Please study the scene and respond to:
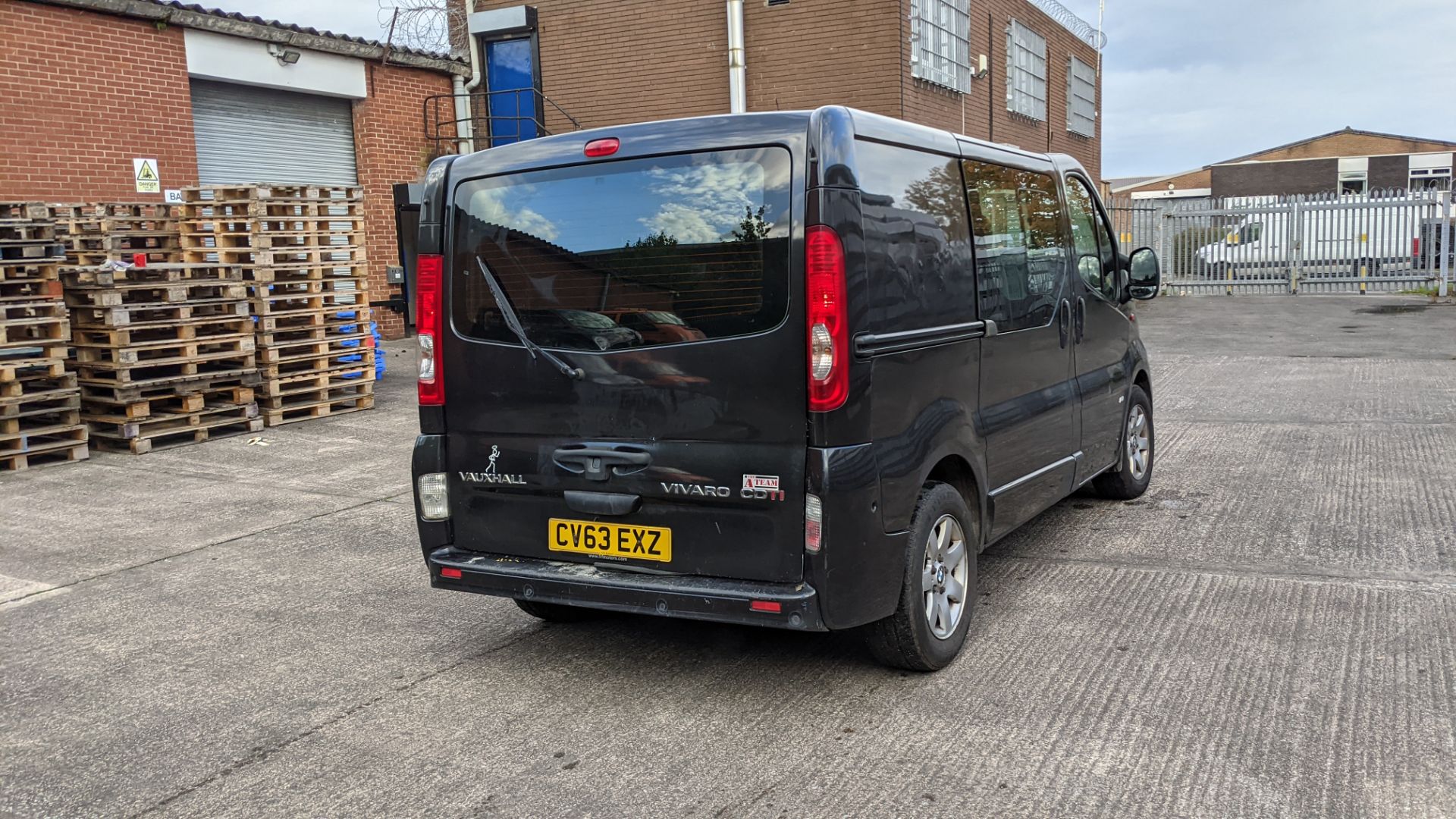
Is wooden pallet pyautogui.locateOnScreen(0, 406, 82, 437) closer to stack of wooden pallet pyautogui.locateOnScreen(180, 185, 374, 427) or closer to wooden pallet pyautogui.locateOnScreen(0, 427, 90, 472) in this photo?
wooden pallet pyautogui.locateOnScreen(0, 427, 90, 472)

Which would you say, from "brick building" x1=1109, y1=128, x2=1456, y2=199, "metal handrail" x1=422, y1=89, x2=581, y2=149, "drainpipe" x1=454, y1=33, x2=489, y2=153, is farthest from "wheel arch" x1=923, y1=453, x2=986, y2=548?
"brick building" x1=1109, y1=128, x2=1456, y2=199

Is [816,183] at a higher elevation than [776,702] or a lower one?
higher

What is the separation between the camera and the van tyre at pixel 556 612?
5000 mm

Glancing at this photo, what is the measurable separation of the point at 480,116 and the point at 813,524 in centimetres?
1740

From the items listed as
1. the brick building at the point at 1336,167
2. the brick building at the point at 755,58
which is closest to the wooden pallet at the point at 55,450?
the brick building at the point at 755,58

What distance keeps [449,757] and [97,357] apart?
7611 millimetres

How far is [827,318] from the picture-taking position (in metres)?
3.79

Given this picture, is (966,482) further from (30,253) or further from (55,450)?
(30,253)

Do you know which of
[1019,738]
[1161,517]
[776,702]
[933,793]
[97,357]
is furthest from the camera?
[97,357]

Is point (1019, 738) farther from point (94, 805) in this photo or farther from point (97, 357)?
point (97, 357)

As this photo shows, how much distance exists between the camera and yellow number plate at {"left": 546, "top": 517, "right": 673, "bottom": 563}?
162 inches

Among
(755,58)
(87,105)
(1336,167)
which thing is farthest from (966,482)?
(1336,167)

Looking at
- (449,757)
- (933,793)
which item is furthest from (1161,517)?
(449,757)

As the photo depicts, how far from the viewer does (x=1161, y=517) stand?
6.64 m
